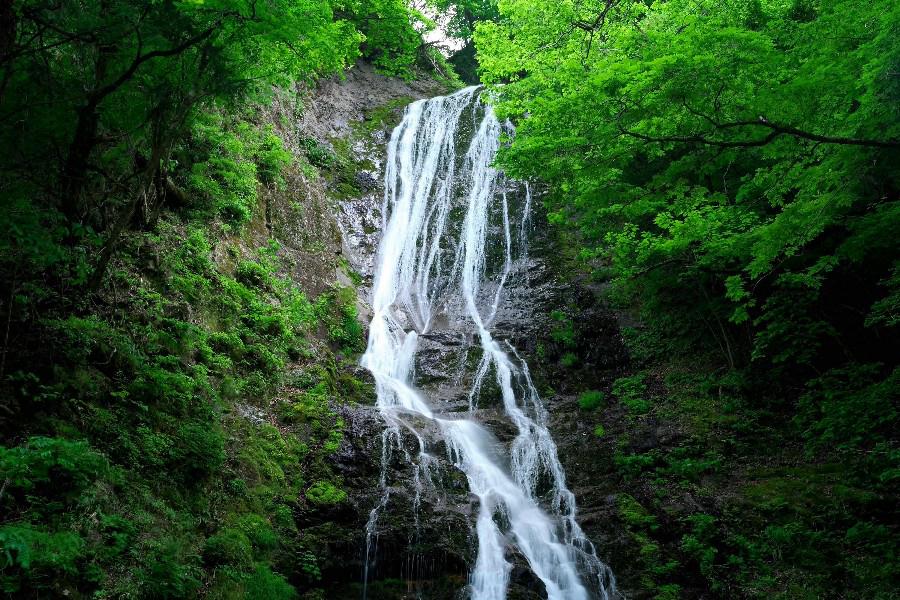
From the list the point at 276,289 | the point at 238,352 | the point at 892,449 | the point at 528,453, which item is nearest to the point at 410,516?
the point at 528,453

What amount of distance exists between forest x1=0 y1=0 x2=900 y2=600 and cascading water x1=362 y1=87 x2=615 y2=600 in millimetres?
795

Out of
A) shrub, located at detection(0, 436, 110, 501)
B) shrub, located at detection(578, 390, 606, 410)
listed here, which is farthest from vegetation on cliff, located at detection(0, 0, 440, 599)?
shrub, located at detection(578, 390, 606, 410)

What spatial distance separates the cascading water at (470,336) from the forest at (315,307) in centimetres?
80

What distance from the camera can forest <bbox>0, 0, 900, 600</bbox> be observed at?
500cm

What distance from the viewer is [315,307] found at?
1204 centimetres

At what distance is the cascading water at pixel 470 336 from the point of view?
7.76 metres

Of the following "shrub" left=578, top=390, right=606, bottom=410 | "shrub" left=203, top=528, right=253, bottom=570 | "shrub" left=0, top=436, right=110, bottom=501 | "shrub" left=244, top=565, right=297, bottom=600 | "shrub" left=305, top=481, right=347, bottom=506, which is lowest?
"shrub" left=244, top=565, right=297, bottom=600

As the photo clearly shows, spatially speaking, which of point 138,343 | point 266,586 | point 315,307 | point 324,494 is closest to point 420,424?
point 324,494

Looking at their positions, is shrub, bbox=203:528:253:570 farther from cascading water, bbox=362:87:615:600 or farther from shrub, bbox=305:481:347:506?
cascading water, bbox=362:87:615:600

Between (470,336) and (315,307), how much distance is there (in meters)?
3.71

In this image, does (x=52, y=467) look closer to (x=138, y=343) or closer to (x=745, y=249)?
(x=138, y=343)

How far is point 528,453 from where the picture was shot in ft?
32.1

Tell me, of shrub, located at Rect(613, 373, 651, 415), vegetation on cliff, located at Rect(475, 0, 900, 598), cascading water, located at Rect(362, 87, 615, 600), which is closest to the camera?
vegetation on cliff, located at Rect(475, 0, 900, 598)

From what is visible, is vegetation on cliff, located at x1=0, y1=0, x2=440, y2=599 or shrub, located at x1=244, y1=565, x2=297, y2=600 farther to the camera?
shrub, located at x1=244, y1=565, x2=297, y2=600
